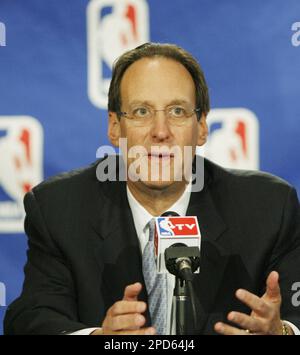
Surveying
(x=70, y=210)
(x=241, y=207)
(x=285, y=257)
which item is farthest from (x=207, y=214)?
(x=70, y=210)

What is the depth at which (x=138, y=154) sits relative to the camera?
6.06 feet

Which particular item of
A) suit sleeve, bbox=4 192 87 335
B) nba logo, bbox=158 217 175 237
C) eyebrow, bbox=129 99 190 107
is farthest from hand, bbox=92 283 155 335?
eyebrow, bbox=129 99 190 107

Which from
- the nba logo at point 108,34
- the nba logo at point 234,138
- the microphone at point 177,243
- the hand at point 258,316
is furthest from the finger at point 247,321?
the nba logo at point 108,34

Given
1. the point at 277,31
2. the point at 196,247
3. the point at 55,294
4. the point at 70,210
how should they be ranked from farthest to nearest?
the point at 277,31
the point at 70,210
the point at 55,294
the point at 196,247

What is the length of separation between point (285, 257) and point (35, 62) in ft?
3.71

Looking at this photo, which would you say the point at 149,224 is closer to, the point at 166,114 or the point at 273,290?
the point at 166,114

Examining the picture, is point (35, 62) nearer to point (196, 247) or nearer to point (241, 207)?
point (241, 207)

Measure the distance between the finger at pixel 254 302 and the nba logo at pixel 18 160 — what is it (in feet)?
3.78

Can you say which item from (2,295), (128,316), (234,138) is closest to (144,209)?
(234,138)

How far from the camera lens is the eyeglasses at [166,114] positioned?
183cm

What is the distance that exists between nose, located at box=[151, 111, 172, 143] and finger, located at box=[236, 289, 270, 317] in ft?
1.90

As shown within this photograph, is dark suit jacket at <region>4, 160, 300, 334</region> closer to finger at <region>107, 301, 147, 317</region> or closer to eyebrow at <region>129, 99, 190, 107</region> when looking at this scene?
eyebrow at <region>129, 99, 190, 107</region>

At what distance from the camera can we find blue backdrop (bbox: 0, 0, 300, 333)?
2248 mm

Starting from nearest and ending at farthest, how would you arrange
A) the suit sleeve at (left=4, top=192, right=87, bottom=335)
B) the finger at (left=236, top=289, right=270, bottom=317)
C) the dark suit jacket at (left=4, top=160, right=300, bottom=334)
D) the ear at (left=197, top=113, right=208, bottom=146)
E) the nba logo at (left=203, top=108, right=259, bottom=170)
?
the finger at (left=236, top=289, right=270, bottom=317)
the suit sleeve at (left=4, top=192, right=87, bottom=335)
the dark suit jacket at (left=4, top=160, right=300, bottom=334)
the ear at (left=197, top=113, right=208, bottom=146)
the nba logo at (left=203, top=108, right=259, bottom=170)
